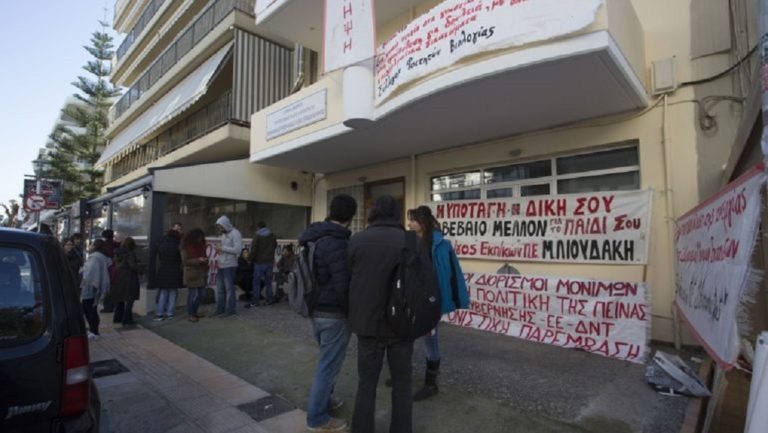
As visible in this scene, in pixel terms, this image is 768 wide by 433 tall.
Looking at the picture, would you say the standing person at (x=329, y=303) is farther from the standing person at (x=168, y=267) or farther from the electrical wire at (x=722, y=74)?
the standing person at (x=168, y=267)

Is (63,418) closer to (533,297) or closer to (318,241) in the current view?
(318,241)

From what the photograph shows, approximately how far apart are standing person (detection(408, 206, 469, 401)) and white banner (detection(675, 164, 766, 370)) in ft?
6.18

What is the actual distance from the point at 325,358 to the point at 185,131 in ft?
47.0

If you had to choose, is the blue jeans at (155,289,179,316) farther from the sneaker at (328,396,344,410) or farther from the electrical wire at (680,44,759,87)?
the electrical wire at (680,44,759,87)

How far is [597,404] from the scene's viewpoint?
3742 millimetres

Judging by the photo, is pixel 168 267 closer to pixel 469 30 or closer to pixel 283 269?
pixel 283 269

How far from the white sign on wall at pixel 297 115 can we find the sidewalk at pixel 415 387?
417cm

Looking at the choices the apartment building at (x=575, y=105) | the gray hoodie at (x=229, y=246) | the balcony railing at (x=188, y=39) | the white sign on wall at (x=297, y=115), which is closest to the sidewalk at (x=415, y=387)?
the apartment building at (x=575, y=105)

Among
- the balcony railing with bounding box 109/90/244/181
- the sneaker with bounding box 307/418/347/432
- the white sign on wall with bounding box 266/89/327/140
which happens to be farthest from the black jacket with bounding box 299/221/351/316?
the balcony railing with bounding box 109/90/244/181

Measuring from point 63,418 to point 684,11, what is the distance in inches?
304

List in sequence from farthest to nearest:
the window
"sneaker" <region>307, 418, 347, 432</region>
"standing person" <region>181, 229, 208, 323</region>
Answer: "standing person" <region>181, 229, 208, 323</region> → the window → "sneaker" <region>307, 418, 347, 432</region>

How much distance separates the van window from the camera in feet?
6.59

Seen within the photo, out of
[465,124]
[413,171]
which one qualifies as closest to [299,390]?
[465,124]

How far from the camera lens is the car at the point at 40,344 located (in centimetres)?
192
